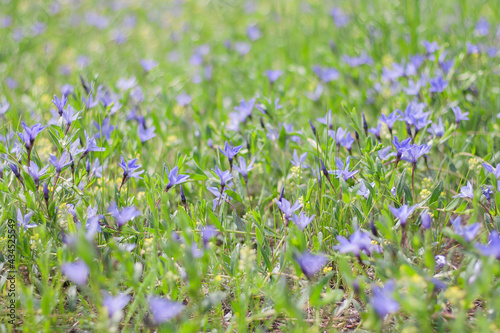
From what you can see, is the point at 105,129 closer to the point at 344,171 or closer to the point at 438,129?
the point at 344,171

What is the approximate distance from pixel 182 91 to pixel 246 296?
8.10ft

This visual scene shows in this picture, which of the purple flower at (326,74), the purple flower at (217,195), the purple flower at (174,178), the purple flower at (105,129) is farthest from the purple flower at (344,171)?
the purple flower at (326,74)

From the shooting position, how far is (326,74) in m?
3.39

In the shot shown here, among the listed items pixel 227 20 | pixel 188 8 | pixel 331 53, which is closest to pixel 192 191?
pixel 331 53

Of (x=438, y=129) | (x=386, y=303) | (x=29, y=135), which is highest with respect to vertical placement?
(x=438, y=129)

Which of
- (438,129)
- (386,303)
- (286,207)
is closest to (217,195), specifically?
(286,207)

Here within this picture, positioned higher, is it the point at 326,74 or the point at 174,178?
the point at 326,74

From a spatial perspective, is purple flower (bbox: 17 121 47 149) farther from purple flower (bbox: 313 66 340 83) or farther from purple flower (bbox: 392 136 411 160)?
purple flower (bbox: 313 66 340 83)

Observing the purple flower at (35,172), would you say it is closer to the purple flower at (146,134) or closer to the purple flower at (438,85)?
the purple flower at (146,134)

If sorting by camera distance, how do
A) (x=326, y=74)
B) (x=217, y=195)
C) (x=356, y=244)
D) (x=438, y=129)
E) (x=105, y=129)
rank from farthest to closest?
(x=326, y=74) → (x=105, y=129) → (x=438, y=129) → (x=217, y=195) → (x=356, y=244)

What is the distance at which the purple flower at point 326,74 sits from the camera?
11.0 feet

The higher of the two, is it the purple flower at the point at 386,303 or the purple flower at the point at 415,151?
the purple flower at the point at 415,151

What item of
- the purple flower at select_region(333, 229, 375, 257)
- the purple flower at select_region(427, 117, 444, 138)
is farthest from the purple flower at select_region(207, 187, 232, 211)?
the purple flower at select_region(427, 117, 444, 138)

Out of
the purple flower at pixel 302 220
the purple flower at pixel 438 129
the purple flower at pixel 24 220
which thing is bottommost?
the purple flower at pixel 302 220
